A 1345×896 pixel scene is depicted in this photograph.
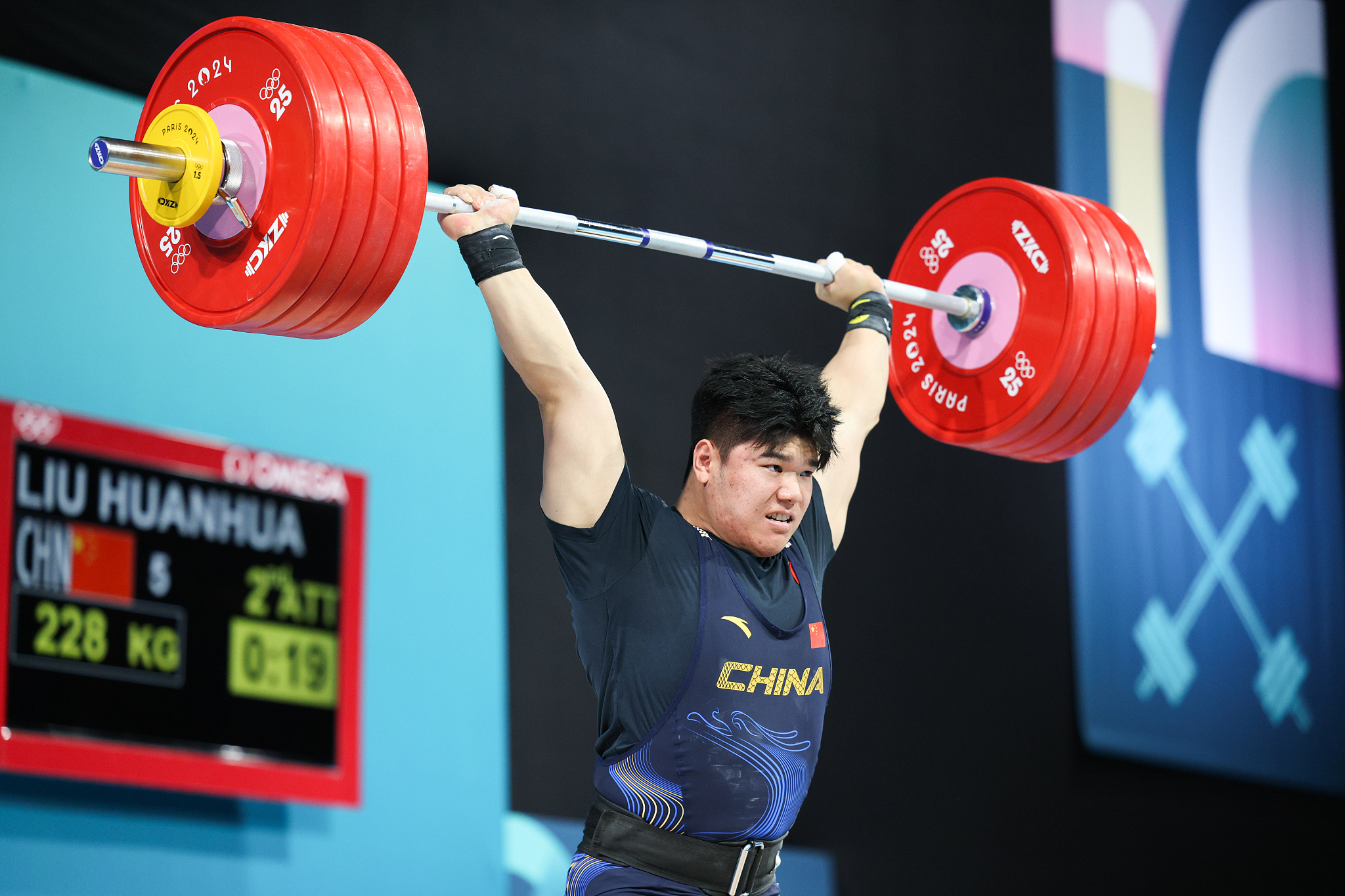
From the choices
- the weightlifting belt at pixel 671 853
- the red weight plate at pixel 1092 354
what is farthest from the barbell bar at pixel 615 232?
the weightlifting belt at pixel 671 853

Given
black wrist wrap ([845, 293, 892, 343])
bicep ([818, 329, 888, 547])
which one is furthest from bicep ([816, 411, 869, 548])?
black wrist wrap ([845, 293, 892, 343])

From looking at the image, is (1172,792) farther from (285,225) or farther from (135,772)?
(285,225)

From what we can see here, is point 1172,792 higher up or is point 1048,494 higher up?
point 1048,494

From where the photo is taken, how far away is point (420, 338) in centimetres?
418

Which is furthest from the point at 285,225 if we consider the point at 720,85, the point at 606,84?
the point at 720,85

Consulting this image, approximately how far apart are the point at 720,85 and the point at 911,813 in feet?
8.41

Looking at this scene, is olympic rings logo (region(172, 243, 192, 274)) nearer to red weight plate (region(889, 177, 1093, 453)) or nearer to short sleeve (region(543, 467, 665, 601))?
short sleeve (region(543, 467, 665, 601))

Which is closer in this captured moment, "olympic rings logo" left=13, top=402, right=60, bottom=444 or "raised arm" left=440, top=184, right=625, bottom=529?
"raised arm" left=440, top=184, right=625, bottom=529

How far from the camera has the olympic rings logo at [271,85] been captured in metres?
2.56

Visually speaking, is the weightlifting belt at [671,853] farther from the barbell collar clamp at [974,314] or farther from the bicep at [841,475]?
the barbell collar clamp at [974,314]

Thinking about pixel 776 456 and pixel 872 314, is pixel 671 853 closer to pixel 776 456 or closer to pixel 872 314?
pixel 776 456

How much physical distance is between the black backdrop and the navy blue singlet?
1.68 meters

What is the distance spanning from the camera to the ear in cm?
277

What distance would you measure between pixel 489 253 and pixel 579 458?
40 centimetres
